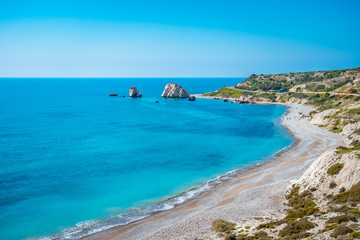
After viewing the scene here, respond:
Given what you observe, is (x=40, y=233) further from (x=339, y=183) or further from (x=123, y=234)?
(x=339, y=183)

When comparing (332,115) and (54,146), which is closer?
(54,146)

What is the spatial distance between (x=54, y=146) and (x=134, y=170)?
27.7m

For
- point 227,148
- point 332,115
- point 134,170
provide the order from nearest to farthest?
point 134,170 < point 227,148 < point 332,115

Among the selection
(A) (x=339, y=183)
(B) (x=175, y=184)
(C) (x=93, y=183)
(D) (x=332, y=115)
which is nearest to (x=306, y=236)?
(A) (x=339, y=183)

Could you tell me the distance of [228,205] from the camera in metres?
38.9

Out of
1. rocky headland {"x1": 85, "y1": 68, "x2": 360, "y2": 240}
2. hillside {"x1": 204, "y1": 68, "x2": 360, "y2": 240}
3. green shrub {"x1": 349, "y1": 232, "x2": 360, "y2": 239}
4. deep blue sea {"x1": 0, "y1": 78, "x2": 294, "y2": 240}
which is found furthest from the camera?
deep blue sea {"x1": 0, "y1": 78, "x2": 294, "y2": 240}

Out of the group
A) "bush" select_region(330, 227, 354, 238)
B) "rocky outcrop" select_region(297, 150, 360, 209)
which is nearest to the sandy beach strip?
"rocky outcrop" select_region(297, 150, 360, 209)

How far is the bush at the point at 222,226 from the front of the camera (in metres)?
30.0

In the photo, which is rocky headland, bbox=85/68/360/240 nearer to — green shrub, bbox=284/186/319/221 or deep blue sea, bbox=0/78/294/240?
green shrub, bbox=284/186/319/221

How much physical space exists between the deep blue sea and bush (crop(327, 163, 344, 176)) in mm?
19755

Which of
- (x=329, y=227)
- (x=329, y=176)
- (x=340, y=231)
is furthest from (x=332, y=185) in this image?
(x=340, y=231)

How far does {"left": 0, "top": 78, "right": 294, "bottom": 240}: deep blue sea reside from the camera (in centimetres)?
3772

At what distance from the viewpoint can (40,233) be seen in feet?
108

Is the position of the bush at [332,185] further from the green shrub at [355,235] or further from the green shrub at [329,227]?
the green shrub at [355,235]
